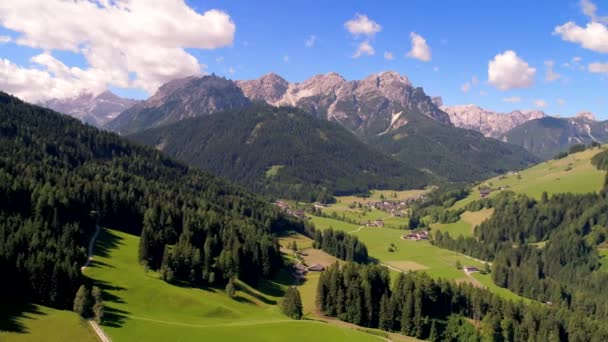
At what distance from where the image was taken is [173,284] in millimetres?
99625

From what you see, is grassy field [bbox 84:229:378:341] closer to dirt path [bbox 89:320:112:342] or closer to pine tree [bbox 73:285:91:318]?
dirt path [bbox 89:320:112:342]

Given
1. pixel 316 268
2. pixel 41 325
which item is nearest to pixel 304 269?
pixel 316 268

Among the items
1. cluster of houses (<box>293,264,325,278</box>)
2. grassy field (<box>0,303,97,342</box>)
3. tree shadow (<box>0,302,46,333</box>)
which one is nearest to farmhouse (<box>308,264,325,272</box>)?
cluster of houses (<box>293,264,325,278</box>)

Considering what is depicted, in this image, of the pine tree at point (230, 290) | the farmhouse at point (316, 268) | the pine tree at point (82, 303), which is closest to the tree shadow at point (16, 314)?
the pine tree at point (82, 303)

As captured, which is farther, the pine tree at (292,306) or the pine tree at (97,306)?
the pine tree at (292,306)

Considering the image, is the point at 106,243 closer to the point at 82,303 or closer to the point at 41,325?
the point at 82,303

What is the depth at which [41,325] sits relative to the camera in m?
67.5

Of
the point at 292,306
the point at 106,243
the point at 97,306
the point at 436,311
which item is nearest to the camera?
the point at 97,306

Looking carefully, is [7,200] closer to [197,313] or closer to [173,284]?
[173,284]

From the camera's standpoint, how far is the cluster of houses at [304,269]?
137 metres

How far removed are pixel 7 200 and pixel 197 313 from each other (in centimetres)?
5264

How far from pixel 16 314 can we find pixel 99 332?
39.0 ft

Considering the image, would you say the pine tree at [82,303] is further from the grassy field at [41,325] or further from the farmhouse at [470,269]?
the farmhouse at [470,269]

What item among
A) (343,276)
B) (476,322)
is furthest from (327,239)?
(476,322)
